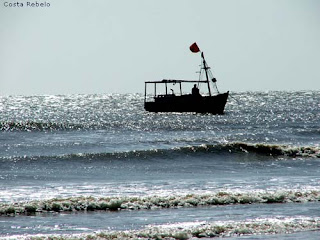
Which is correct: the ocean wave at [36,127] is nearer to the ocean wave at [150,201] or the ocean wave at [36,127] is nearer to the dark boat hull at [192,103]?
the dark boat hull at [192,103]

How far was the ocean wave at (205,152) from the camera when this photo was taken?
3619 centimetres

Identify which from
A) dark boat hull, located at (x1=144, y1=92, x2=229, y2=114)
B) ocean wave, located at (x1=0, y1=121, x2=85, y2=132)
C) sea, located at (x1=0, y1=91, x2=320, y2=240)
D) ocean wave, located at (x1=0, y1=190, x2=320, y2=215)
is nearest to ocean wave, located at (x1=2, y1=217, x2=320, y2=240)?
sea, located at (x1=0, y1=91, x2=320, y2=240)

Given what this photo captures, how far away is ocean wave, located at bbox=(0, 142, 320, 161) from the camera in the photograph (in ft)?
119

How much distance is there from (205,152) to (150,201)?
18460mm

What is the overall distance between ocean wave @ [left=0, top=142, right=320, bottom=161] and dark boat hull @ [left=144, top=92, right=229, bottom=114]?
3449cm

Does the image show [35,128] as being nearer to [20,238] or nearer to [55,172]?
[55,172]

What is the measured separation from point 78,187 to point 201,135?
29.4 m

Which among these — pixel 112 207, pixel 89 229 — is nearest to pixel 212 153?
pixel 112 207

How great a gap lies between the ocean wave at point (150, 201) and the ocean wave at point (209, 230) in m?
3.18

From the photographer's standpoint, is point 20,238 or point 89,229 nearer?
point 20,238

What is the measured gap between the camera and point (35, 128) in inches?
2467

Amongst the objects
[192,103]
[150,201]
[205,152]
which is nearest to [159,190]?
[150,201]

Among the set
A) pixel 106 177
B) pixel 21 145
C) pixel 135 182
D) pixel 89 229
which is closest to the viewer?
pixel 89 229

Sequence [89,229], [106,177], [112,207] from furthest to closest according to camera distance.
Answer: [106,177] < [112,207] < [89,229]
